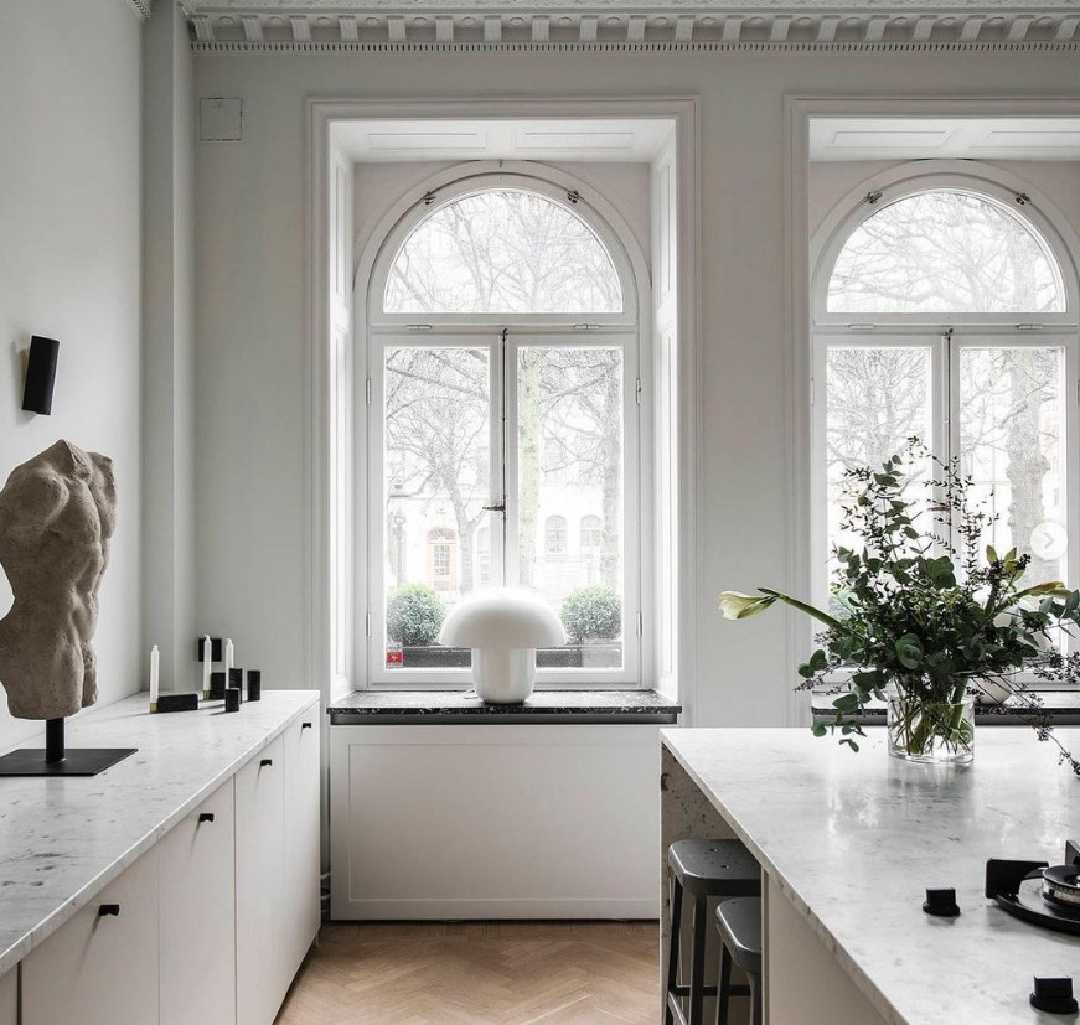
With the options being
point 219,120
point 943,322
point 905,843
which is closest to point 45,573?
point 905,843

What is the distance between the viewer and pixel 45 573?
2240 mm

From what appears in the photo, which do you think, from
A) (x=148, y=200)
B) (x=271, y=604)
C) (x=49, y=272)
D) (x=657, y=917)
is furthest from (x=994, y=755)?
(x=148, y=200)

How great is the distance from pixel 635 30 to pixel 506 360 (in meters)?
1.30

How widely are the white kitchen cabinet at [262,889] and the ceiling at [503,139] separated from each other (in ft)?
7.52

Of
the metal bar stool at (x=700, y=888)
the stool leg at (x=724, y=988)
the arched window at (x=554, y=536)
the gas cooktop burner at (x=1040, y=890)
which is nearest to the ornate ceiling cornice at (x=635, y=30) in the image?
the arched window at (x=554, y=536)

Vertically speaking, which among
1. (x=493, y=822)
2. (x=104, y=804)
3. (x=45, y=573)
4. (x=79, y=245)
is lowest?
(x=493, y=822)

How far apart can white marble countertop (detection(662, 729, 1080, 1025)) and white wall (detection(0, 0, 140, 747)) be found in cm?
184

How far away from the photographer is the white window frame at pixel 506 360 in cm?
421

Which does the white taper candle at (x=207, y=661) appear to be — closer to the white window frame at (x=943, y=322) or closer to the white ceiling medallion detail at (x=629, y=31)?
the white ceiling medallion detail at (x=629, y=31)

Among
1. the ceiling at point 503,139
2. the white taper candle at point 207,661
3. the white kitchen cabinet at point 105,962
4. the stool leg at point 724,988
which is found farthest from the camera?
the ceiling at point 503,139

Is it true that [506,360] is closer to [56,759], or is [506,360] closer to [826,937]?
[56,759]

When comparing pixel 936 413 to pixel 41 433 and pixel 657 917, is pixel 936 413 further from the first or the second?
pixel 41 433

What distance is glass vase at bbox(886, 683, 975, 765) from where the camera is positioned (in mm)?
2275

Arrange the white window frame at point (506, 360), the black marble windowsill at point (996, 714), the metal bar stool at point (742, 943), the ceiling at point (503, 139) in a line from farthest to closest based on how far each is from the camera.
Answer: the white window frame at point (506, 360)
the ceiling at point (503, 139)
the black marble windowsill at point (996, 714)
the metal bar stool at point (742, 943)
